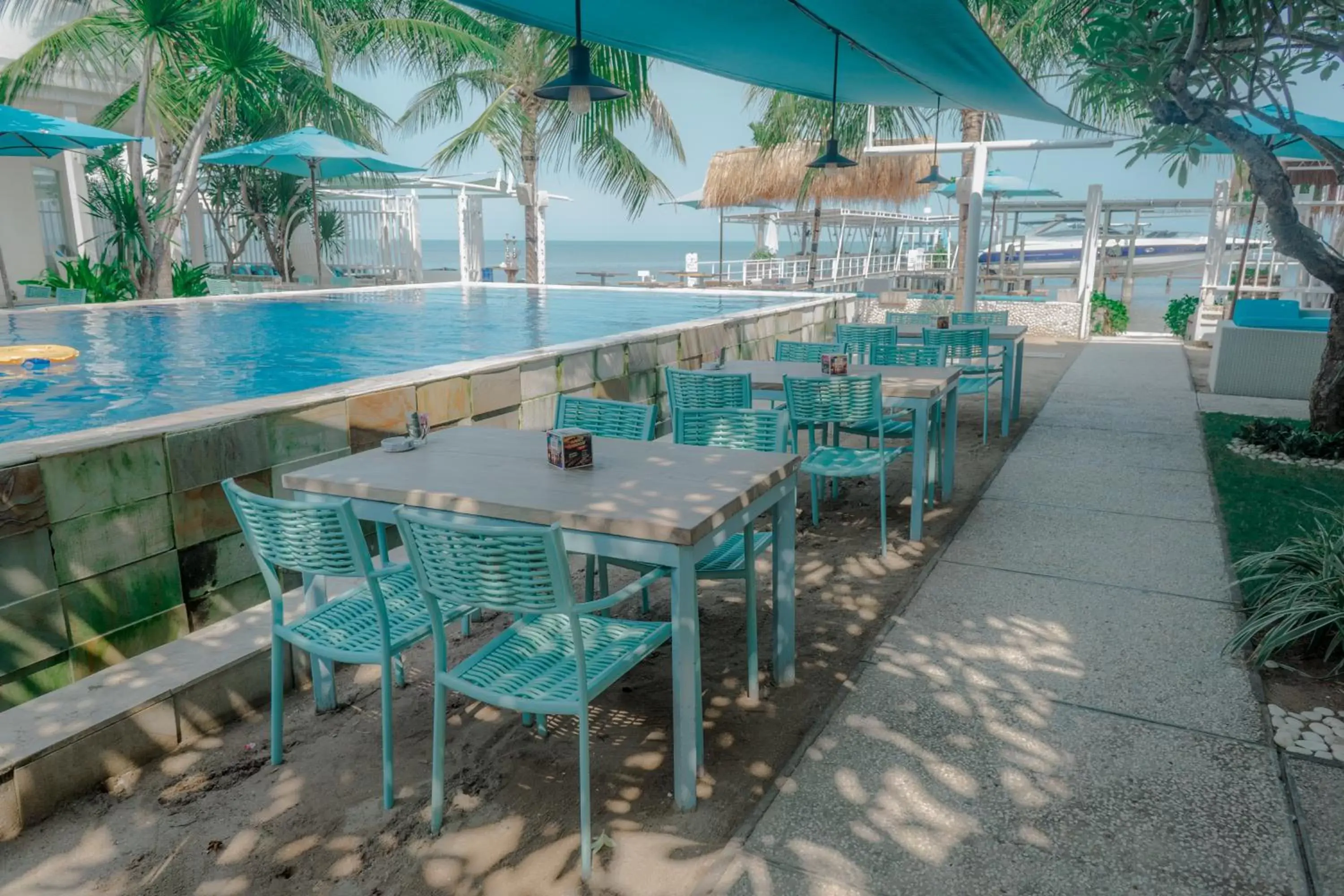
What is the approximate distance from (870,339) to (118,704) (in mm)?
5383

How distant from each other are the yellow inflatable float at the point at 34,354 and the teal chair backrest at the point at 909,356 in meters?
5.73

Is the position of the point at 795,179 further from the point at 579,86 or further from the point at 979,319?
the point at 579,86

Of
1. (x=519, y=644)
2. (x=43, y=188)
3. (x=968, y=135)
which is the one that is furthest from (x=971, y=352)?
(x=43, y=188)

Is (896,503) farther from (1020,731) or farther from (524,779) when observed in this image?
(524,779)

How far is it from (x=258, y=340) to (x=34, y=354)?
198 centimetres

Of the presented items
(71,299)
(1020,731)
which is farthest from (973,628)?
(71,299)

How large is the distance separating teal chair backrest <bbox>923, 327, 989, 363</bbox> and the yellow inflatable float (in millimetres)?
6210

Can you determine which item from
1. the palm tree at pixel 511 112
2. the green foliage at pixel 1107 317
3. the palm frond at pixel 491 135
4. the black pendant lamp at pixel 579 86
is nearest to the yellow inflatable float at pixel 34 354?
the black pendant lamp at pixel 579 86

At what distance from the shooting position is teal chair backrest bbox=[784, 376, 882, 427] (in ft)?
14.0

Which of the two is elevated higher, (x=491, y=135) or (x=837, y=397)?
(x=491, y=135)

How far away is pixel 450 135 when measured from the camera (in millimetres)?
14383

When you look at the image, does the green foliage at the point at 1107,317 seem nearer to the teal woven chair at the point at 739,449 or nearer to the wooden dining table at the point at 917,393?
the wooden dining table at the point at 917,393

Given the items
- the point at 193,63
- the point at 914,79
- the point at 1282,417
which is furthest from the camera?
the point at 193,63

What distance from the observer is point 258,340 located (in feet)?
26.7
